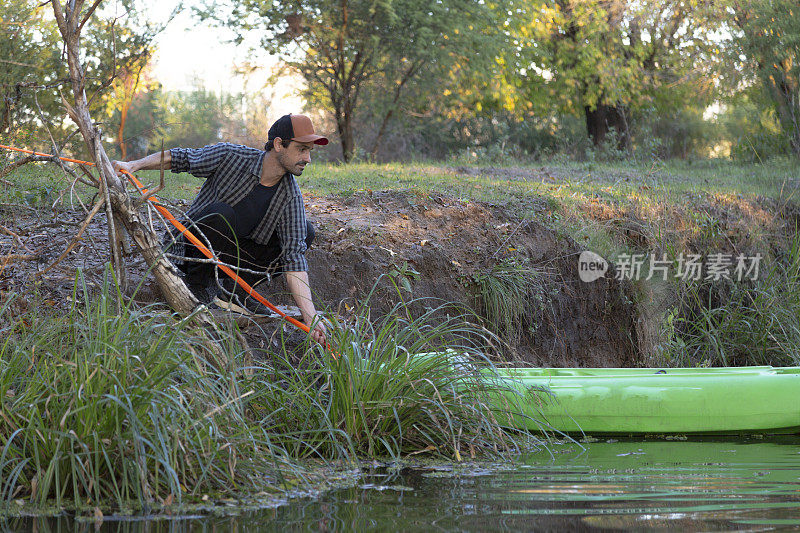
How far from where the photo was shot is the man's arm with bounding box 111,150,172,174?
14.3 feet

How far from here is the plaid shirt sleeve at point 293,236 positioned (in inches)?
188

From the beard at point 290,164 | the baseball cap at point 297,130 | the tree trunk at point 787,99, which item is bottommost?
the beard at point 290,164

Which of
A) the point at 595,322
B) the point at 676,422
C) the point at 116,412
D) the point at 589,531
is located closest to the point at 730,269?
the point at 595,322

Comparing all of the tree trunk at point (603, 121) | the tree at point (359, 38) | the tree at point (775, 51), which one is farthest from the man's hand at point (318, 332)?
the tree trunk at point (603, 121)

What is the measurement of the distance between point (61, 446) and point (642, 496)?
7.48 feet

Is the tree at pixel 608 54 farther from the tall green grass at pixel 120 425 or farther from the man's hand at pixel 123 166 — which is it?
the tall green grass at pixel 120 425

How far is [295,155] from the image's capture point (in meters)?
4.89

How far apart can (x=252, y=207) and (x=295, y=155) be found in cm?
42

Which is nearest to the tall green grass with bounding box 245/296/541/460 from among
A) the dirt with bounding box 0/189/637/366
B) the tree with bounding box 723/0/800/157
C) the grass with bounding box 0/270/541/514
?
the grass with bounding box 0/270/541/514

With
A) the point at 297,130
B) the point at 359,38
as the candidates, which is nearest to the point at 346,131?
the point at 359,38

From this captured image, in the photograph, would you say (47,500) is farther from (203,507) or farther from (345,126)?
(345,126)

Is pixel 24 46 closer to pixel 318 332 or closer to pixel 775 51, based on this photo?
pixel 318 332

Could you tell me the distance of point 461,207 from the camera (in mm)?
7414

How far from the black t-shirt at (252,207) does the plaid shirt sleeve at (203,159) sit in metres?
0.28
